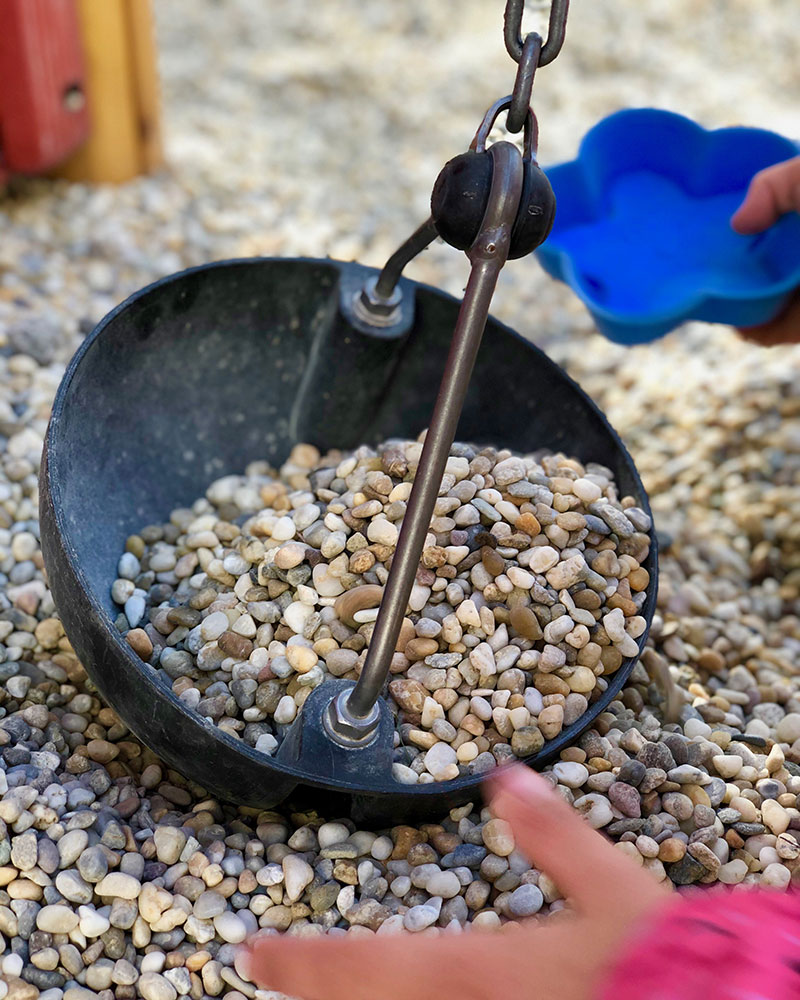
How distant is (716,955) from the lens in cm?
48

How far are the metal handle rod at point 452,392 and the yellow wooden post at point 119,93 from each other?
3.51 feet

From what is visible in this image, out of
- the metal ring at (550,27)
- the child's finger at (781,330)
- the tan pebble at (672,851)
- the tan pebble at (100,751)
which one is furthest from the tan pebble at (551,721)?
the child's finger at (781,330)

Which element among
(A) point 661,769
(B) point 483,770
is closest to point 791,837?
(A) point 661,769

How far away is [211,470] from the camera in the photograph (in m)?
1.04

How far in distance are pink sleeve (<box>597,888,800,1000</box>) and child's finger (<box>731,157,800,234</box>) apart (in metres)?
0.77

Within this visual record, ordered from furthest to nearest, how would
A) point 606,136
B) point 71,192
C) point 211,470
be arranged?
point 71,192, point 606,136, point 211,470

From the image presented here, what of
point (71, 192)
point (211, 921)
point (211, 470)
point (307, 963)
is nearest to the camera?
point (307, 963)

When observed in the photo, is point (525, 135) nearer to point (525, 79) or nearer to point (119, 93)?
point (525, 79)

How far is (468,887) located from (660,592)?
1.37 feet

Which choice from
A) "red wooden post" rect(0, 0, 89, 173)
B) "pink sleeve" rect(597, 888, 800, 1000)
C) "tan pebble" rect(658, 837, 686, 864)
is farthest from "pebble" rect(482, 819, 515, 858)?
"red wooden post" rect(0, 0, 89, 173)

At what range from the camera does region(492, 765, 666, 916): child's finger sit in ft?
1.85

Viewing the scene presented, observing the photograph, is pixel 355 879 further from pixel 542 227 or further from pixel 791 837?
pixel 542 227

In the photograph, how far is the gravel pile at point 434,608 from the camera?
79cm

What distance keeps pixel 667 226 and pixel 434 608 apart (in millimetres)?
636
